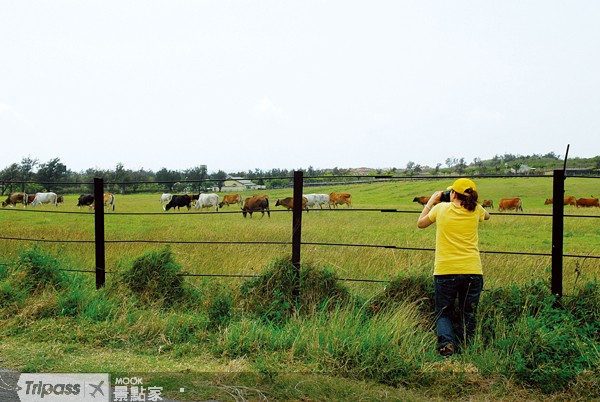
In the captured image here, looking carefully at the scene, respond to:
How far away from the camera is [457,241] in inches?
203

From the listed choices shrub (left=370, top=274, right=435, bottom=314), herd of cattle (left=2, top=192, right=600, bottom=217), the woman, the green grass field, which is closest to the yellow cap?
the woman

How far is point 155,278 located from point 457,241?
12.1ft

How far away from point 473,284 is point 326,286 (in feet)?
5.65

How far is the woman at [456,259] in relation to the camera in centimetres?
513

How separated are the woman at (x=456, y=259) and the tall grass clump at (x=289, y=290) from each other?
130 centimetres

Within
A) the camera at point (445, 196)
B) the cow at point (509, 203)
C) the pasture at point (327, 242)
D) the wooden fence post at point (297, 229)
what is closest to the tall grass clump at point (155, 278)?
the pasture at point (327, 242)

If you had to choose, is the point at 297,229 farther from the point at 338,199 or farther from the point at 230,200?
the point at 338,199

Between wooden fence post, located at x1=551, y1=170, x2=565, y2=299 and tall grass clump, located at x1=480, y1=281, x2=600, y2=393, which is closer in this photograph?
tall grass clump, located at x1=480, y1=281, x2=600, y2=393

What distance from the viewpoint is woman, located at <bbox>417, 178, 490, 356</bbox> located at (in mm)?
5133

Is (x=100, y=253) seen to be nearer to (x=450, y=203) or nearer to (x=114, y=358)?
(x=114, y=358)

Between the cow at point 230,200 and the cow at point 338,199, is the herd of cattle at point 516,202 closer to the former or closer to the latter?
the cow at point 338,199

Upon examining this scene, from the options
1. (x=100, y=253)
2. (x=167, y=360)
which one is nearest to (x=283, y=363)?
(x=167, y=360)

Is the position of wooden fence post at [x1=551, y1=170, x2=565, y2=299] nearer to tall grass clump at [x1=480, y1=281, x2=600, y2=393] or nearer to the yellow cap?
tall grass clump at [x1=480, y1=281, x2=600, y2=393]

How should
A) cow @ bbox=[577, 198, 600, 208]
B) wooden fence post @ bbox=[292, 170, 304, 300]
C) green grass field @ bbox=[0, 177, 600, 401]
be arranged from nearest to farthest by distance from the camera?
green grass field @ bbox=[0, 177, 600, 401]
wooden fence post @ bbox=[292, 170, 304, 300]
cow @ bbox=[577, 198, 600, 208]
